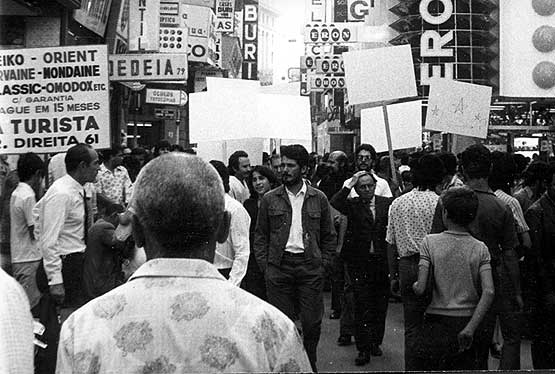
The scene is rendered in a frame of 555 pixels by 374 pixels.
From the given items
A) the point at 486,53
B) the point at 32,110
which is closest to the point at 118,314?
the point at 32,110

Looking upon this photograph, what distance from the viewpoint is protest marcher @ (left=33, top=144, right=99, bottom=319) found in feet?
20.7

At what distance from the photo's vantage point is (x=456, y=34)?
31125 millimetres

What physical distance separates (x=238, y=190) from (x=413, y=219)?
289cm

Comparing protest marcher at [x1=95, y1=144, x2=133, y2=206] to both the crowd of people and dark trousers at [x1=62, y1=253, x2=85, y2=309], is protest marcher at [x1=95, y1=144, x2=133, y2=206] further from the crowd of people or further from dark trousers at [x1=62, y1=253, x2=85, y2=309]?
dark trousers at [x1=62, y1=253, x2=85, y2=309]

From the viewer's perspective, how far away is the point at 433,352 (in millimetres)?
5082

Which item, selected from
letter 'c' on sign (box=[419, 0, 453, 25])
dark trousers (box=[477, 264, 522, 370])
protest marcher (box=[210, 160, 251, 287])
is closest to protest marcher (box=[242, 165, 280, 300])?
protest marcher (box=[210, 160, 251, 287])

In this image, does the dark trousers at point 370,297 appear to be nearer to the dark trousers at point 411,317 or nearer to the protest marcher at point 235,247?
the protest marcher at point 235,247

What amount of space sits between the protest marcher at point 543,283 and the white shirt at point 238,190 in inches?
132

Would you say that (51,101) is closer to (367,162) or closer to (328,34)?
(367,162)

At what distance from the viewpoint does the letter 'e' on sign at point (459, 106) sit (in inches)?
399

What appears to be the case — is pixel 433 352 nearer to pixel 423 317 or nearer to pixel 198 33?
pixel 423 317

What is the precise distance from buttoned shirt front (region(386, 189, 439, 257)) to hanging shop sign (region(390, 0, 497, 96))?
23691mm

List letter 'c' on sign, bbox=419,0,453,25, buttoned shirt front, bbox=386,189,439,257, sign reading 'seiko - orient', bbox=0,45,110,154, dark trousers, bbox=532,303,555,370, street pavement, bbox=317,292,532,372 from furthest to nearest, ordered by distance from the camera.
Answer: letter 'c' on sign, bbox=419,0,453,25 < street pavement, bbox=317,292,532,372 < sign reading 'seiko - orient', bbox=0,45,110,154 < buttoned shirt front, bbox=386,189,439,257 < dark trousers, bbox=532,303,555,370

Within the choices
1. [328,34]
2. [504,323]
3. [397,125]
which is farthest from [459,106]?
[328,34]
